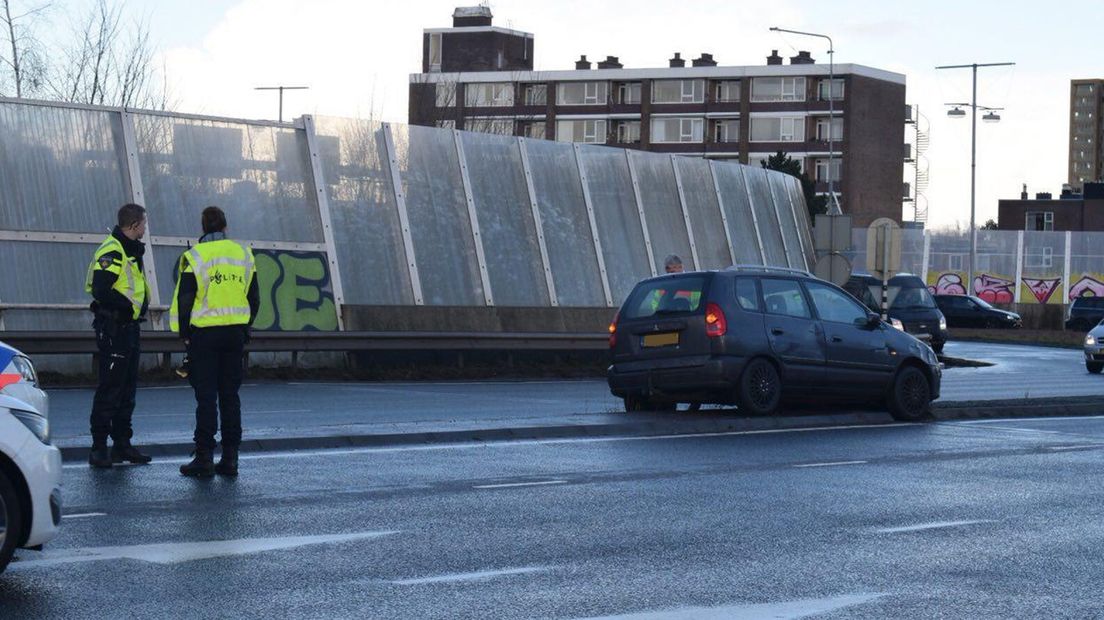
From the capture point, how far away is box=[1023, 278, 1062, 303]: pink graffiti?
260ft

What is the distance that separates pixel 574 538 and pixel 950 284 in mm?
74144

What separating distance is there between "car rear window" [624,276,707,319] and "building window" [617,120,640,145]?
108 meters

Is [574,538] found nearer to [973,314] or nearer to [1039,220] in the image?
[973,314]

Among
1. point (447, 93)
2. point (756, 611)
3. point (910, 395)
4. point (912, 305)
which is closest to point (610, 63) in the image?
point (447, 93)

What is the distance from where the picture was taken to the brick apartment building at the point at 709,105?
120 m

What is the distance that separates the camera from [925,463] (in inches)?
559

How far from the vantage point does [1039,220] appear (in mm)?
144000

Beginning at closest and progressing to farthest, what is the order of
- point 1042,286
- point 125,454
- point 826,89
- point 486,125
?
point 125,454 → point 486,125 → point 1042,286 → point 826,89

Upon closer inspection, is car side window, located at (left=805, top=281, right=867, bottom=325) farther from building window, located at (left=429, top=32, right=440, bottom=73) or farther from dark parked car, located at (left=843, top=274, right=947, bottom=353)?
building window, located at (left=429, top=32, right=440, bottom=73)

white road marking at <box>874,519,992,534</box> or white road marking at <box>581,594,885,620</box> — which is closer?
white road marking at <box>581,594,885,620</box>

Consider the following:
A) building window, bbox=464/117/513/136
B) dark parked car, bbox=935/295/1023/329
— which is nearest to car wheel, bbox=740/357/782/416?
dark parked car, bbox=935/295/1023/329

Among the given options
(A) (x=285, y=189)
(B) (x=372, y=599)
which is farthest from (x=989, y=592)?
(A) (x=285, y=189)

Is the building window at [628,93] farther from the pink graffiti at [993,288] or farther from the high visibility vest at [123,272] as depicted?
the high visibility vest at [123,272]

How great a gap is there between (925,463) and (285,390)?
10.7 m
